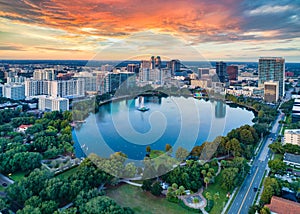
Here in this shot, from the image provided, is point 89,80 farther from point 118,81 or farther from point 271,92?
point 271,92

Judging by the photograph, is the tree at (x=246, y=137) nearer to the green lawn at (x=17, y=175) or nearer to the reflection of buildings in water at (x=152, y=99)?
the green lawn at (x=17, y=175)

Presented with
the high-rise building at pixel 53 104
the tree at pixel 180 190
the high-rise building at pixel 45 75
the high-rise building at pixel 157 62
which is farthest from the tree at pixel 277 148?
the high-rise building at pixel 45 75

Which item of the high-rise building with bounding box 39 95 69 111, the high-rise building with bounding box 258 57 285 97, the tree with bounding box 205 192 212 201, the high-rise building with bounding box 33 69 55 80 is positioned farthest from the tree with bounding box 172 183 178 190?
the high-rise building with bounding box 33 69 55 80

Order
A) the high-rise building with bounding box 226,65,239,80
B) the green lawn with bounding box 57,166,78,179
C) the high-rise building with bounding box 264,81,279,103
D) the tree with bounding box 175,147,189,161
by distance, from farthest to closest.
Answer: the high-rise building with bounding box 226,65,239,80
the high-rise building with bounding box 264,81,279,103
the tree with bounding box 175,147,189,161
the green lawn with bounding box 57,166,78,179

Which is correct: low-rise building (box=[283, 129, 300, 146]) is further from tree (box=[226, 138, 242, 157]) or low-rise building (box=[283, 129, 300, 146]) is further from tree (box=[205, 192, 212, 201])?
tree (box=[205, 192, 212, 201])

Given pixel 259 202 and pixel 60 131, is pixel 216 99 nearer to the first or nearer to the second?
pixel 60 131
